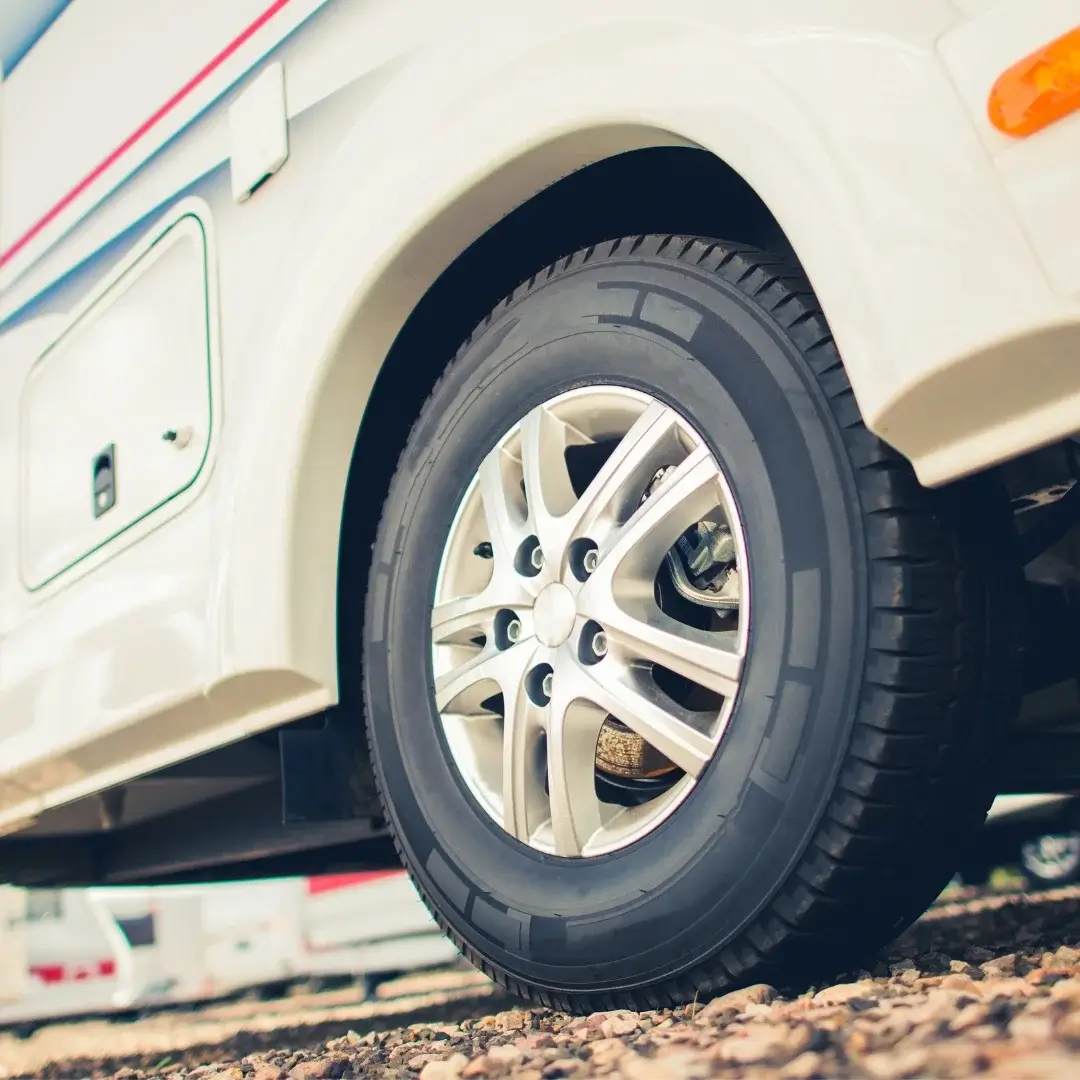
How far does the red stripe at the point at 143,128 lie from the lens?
6.41 ft

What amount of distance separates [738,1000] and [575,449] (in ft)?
2.65

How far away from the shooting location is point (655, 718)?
1.39m

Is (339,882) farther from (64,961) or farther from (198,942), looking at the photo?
(64,961)

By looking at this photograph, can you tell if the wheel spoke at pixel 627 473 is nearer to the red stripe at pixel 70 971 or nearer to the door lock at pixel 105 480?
the door lock at pixel 105 480

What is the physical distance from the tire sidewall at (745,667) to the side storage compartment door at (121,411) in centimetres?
51

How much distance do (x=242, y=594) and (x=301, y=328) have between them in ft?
1.44

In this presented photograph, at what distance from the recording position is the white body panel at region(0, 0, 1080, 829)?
3.60 feet

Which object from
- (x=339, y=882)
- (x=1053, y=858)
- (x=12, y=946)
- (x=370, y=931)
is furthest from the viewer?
(x=339, y=882)

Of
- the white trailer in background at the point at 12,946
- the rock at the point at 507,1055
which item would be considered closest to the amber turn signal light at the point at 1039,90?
the rock at the point at 507,1055

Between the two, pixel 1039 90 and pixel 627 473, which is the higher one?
pixel 1039 90

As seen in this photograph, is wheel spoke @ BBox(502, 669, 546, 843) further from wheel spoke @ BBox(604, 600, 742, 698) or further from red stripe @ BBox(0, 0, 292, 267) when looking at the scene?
red stripe @ BBox(0, 0, 292, 267)

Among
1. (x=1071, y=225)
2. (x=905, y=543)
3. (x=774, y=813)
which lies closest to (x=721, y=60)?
(x=1071, y=225)

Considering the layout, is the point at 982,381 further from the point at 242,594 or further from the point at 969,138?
the point at 242,594

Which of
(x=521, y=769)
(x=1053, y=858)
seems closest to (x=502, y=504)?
(x=521, y=769)
